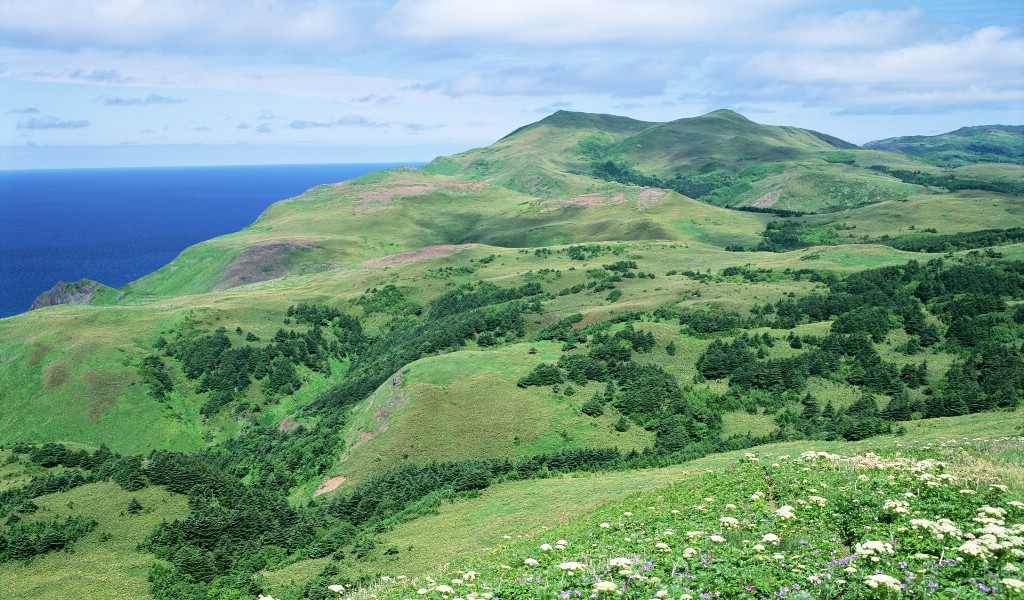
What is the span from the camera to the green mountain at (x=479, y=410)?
2805 centimetres

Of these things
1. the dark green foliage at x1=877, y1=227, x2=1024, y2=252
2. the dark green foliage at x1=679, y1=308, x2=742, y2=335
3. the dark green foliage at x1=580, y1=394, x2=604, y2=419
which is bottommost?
the dark green foliage at x1=580, y1=394, x2=604, y2=419

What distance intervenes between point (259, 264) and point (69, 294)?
44.7m

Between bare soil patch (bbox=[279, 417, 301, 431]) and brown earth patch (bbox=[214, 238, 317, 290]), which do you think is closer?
bare soil patch (bbox=[279, 417, 301, 431])

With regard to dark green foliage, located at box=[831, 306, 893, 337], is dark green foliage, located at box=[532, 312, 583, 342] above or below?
below

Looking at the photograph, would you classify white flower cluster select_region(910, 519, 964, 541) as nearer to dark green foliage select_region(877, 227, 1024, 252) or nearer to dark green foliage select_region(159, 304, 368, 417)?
dark green foliage select_region(159, 304, 368, 417)

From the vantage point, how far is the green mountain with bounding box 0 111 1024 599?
28.0m

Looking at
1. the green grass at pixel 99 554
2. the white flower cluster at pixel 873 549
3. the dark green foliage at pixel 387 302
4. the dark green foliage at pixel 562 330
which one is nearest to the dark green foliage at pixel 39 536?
the green grass at pixel 99 554

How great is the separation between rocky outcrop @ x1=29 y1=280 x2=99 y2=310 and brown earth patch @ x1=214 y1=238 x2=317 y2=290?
3130 centimetres

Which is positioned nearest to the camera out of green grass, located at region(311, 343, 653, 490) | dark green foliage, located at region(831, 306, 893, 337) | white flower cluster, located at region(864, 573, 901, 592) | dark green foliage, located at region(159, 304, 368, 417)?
white flower cluster, located at region(864, 573, 901, 592)

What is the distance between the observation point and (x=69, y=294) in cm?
14775

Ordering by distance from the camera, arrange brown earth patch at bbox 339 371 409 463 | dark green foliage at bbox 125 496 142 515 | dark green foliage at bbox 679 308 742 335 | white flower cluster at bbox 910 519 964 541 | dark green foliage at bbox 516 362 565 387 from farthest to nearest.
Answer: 1. dark green foliage at bbox 679 308 742 335
2. dark green foliage at bbox 516 362 565 387
3. brown earth patch at bbox 339 371 409 463
4. dark green foliage at bbox 125 496 142 515
5. white flower cluster at bbox 910 519 964 541

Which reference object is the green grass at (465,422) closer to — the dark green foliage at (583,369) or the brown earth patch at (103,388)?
the dark green foliage at (583,369)

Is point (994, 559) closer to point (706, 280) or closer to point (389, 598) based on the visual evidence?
point (389, 598)

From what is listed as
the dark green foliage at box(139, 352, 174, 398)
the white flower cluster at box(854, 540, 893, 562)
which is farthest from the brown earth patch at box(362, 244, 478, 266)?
the white flower cluster at box(854, 540, 893, 562)
